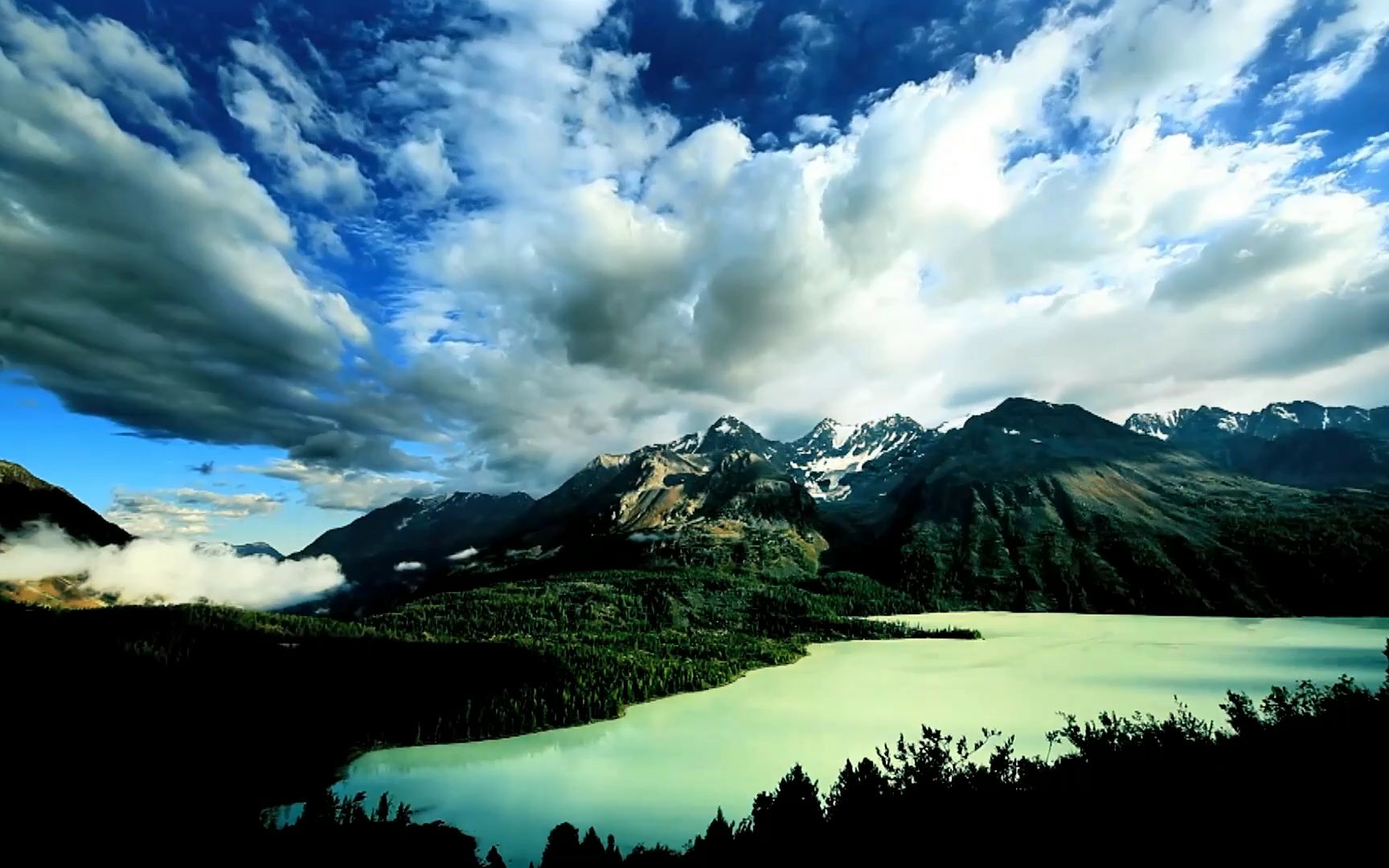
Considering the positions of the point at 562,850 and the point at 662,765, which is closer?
the point at 562,850

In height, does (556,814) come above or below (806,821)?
below

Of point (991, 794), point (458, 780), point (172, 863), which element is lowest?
point (458, 780)

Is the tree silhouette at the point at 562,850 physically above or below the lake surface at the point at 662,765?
above

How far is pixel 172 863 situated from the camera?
82.4 metres

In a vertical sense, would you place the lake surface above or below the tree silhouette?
below

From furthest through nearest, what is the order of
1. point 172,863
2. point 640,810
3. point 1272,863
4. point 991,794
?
point 640,810 < point 172,863 < point 991,794 < point 1272,863

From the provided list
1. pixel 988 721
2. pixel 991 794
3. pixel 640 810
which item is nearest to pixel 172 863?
pixel 640 810

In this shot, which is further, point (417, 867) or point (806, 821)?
point (806, 821)

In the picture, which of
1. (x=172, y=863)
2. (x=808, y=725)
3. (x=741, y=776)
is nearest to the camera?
(x=172, y=863)

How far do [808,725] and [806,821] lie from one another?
352 feet

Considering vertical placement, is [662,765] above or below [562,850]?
below

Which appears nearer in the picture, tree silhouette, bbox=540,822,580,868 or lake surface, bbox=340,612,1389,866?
tree silhouette, bbox=540,822,580,868

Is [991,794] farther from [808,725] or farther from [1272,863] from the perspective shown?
[808,725]

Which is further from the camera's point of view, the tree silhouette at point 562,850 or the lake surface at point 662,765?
the lake surface at point 662,765
